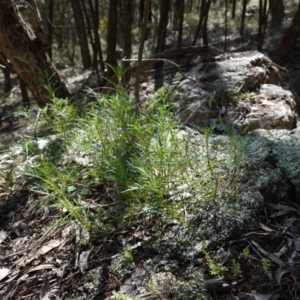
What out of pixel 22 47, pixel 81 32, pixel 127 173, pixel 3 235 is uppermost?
pixel 22 47

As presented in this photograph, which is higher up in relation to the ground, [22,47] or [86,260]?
[22,47]

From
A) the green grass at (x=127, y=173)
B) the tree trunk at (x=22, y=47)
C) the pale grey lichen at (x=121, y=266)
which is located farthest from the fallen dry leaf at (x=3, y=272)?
the tree trunk at (x=22, y=47)

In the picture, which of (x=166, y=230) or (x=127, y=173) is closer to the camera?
(x=166, y=230)

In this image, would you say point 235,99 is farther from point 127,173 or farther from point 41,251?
point 41,251

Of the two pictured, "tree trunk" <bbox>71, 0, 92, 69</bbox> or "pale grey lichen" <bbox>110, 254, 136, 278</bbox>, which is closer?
"pale grey lichen" <bbox>110, 254, 136, 278</bbox>

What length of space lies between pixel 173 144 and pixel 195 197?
1.00 feet

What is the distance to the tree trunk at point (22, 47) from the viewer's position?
3.59 m

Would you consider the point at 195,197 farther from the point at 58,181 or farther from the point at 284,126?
the point at 284,126

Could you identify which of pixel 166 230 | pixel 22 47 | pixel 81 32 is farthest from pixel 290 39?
pixel 81 32

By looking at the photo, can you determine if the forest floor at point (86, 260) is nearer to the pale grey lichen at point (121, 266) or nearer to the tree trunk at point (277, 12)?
the pale grey lichen at point (121, 266)

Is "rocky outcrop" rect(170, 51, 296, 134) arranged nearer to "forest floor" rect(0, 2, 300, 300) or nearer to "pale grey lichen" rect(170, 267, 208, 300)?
"forest floor" rect(0, 2, 300, 300)

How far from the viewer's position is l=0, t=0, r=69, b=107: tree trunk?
11.8 feet

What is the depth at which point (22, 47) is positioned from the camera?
12.4 ft

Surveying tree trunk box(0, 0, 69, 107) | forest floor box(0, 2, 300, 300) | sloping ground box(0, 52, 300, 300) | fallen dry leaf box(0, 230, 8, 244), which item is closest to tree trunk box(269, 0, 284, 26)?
tree trunk box(0, 0, 69, 107)
